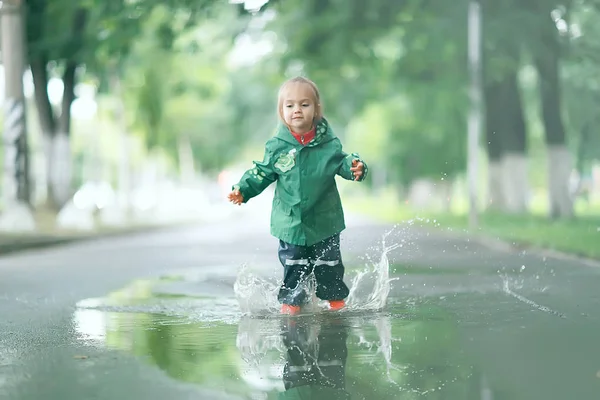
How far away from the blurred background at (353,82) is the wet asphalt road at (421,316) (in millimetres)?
5322

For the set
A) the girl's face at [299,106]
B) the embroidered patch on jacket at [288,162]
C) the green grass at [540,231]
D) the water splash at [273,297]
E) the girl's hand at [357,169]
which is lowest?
the green grass at [540,231]

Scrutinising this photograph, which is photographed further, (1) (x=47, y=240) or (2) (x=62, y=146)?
(2) (x=62, y=146)

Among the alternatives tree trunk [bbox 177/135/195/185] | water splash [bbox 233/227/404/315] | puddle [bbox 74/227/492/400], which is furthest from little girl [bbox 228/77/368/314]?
tree trunk [bbox 177/135/195/185]

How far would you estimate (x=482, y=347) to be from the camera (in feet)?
24.0

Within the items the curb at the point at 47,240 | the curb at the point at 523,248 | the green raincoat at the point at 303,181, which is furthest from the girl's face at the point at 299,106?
the curb at the point at 47,240

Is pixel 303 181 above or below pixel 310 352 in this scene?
above

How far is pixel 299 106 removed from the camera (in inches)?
343

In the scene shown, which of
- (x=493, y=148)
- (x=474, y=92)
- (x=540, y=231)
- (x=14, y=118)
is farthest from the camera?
(x=493, y=148)

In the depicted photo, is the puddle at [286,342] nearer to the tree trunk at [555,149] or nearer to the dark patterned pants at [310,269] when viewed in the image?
the dark patterned pants at [310,269]

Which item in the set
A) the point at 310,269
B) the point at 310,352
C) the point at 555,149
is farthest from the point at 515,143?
the point at 310,352

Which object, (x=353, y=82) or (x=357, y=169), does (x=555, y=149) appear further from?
(x=357, y=169)

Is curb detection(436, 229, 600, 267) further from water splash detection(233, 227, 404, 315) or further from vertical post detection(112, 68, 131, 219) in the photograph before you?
vertical post detection(112, 68, 131, 219)

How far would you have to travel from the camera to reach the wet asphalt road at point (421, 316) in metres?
5.96

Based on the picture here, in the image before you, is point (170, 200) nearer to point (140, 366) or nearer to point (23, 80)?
point (23, 80)
